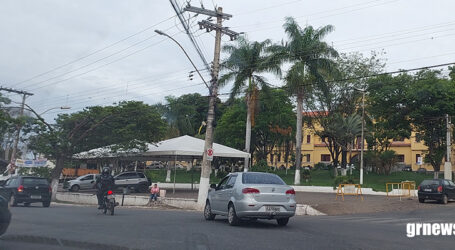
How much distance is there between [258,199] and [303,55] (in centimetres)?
2753

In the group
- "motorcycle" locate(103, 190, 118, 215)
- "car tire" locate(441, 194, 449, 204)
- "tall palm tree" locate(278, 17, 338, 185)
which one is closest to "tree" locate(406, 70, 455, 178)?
"tall palm tree" locate(278, 17, 338, 185)

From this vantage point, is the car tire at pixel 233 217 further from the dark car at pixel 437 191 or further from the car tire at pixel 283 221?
the dark car at pixel 437 191

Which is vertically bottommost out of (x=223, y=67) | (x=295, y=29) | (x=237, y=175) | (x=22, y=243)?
(x=22, y=243)

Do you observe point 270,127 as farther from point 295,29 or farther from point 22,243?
point 22,243

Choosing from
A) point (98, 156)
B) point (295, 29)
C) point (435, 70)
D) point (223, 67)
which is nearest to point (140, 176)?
point (98, 156)

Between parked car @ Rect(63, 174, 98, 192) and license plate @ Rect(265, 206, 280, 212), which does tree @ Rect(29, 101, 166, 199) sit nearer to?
parked car @ Rect(63, 174, 98, 192)

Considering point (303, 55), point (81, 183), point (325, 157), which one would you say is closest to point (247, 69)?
point (303, 55)

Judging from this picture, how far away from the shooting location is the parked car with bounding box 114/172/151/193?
35.0m

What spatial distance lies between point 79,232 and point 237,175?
476cm

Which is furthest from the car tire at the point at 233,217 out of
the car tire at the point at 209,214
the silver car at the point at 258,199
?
the car tire at the point at 209,214

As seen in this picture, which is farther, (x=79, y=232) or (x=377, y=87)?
(x=377, y=87)

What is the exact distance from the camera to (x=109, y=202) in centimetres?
1666

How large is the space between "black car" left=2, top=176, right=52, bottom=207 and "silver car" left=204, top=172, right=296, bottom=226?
39.6 ft

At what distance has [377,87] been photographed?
44750mm
